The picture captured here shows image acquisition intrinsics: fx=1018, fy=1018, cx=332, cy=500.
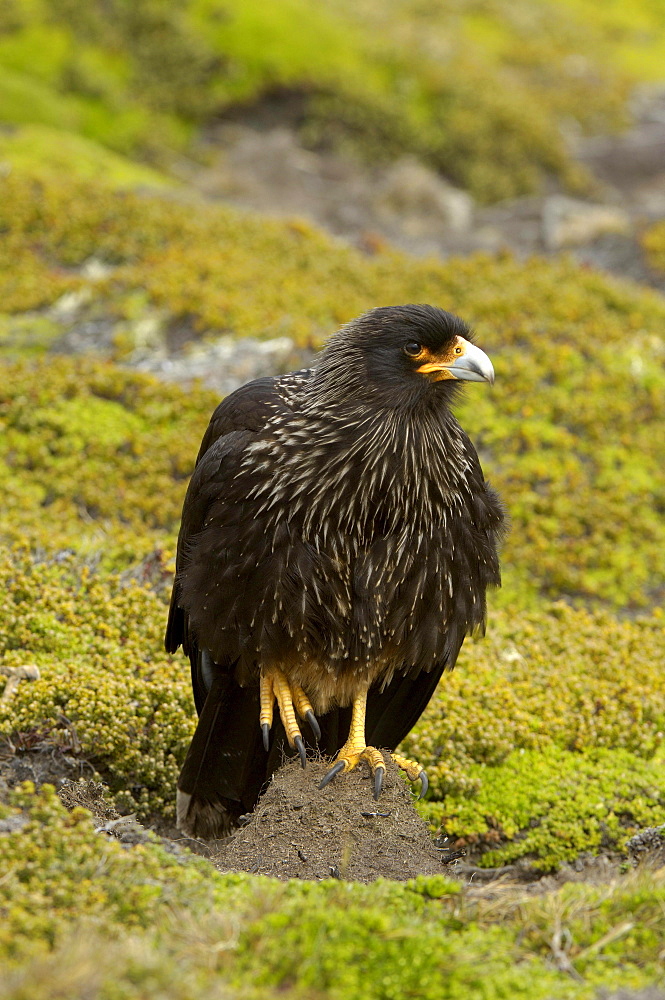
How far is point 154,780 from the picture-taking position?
18.4 ft

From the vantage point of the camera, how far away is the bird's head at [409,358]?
15.9 ft

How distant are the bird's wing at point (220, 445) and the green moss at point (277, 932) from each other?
5.48 ft

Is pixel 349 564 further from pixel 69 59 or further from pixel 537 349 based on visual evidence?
pixel 69 59

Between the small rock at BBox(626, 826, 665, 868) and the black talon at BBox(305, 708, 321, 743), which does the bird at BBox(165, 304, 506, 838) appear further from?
the small rock at BBox(626, 826, 665, 868)

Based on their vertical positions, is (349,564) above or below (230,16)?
below

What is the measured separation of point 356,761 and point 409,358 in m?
2.06

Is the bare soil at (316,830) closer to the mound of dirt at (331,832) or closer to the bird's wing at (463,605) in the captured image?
the mound of dirt at (331,832)

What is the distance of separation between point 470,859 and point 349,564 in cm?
188

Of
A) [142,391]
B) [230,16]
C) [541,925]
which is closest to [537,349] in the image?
[142,391]

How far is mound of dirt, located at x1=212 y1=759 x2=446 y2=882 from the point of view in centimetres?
471

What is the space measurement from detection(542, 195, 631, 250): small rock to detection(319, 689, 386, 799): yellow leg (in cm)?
1390

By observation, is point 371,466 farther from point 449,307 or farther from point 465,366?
point 449,307

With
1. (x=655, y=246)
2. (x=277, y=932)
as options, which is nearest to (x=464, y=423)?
(x=277, y=932)

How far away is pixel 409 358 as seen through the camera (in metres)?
4.89
